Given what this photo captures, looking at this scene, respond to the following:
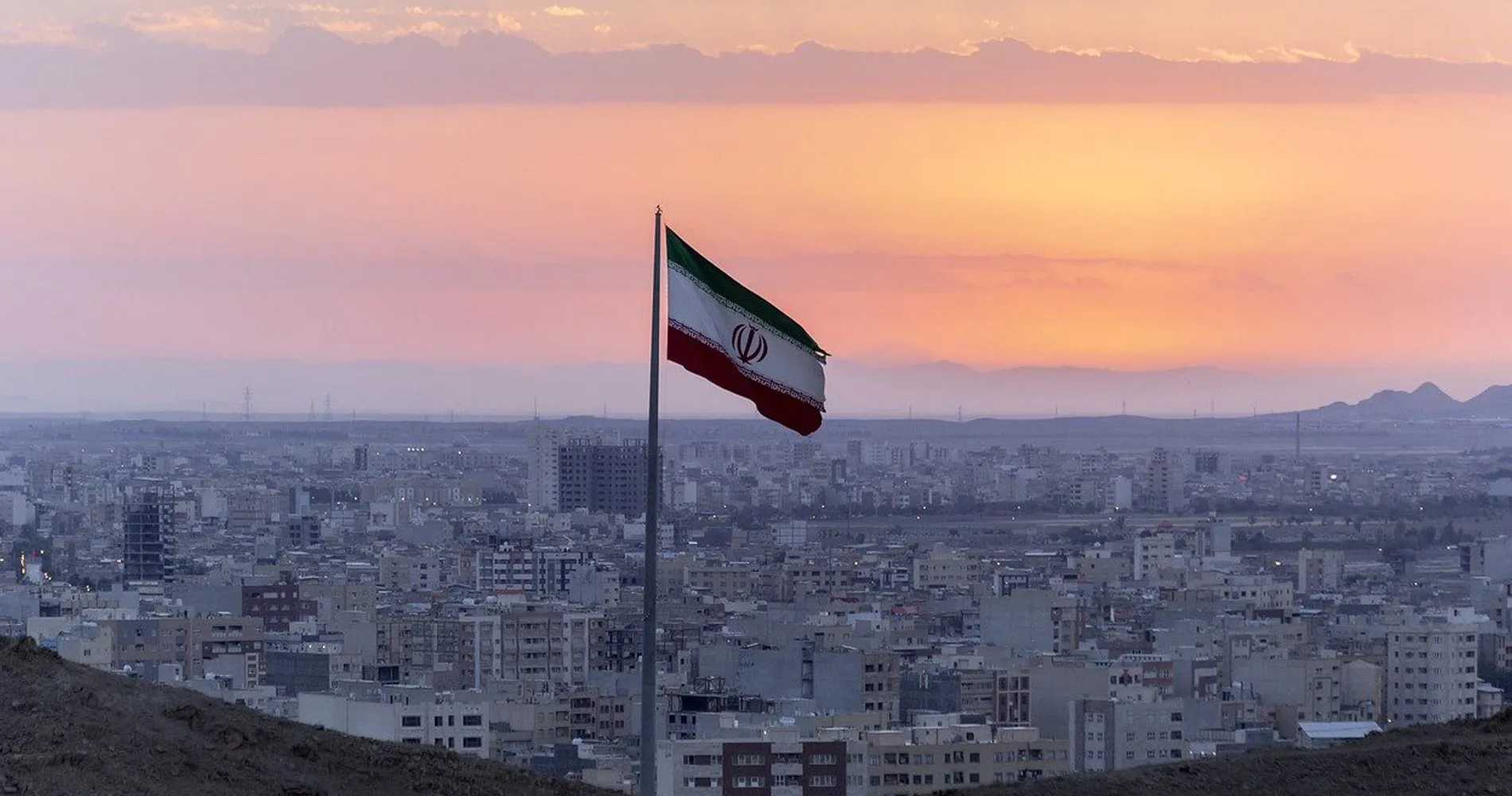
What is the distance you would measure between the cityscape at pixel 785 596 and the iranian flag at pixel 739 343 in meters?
3.88

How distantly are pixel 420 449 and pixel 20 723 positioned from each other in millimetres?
150822

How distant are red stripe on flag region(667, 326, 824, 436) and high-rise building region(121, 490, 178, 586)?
56.8 metres

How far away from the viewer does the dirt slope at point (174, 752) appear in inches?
476

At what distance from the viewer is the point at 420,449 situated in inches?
6403

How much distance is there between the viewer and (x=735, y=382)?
13445mm

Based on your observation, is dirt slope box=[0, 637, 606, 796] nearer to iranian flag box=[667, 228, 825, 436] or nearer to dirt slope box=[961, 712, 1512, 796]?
iranian flag box=[667, 228, 825, 436]

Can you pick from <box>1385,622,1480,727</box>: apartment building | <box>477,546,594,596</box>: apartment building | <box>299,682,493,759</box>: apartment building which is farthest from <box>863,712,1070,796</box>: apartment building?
<box>477,546,594,596</box>: apartment building

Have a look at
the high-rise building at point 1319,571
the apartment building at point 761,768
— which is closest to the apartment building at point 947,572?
the high-rise building at point 1319,571

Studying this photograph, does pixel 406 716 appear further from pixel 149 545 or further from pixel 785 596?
pixel 149 545

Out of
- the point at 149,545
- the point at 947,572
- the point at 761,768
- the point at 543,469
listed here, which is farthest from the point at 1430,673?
the point at 543,469

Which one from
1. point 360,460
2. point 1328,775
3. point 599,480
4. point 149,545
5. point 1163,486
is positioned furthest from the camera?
point 360,460

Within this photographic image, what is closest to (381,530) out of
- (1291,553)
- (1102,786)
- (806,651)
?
(1291,553)

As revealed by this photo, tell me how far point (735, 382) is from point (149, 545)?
221ft

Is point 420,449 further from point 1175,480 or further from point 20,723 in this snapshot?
point 20,723
